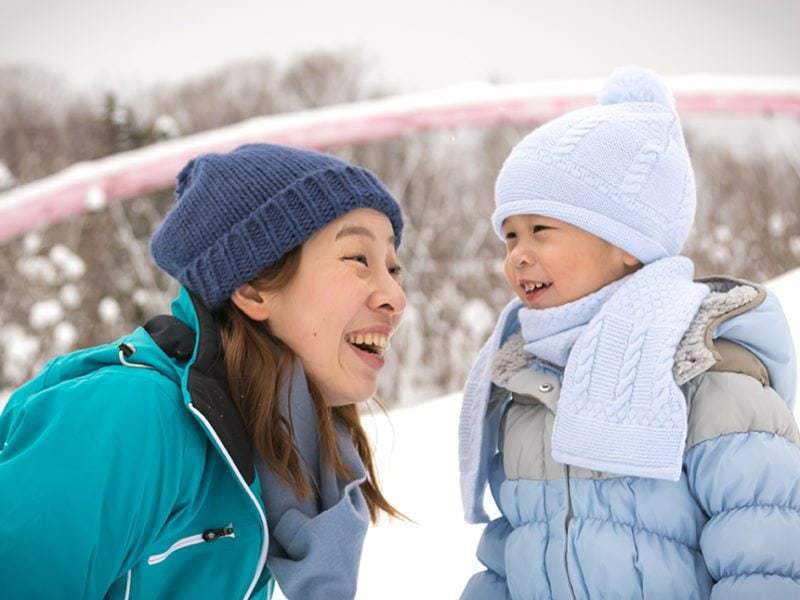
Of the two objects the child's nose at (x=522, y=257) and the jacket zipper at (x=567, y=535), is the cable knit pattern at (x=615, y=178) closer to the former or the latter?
the child's nose at (x=522, y=257)

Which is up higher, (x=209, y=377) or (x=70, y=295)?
(x=209, y=377)

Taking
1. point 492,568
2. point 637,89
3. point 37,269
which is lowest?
point 37,269

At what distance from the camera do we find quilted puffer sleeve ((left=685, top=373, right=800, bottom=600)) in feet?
4.63

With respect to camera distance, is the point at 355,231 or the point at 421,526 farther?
the point at 421,526

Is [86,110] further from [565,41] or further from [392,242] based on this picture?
[392,242]

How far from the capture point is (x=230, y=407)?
153 cm

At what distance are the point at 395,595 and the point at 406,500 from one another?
60cm

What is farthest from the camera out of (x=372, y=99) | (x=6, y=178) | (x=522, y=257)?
(x=372, y=99)

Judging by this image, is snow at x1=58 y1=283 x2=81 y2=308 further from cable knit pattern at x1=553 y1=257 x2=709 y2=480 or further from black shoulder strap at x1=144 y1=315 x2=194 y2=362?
cable knit pattern at x1=553 y1=257 x2=709 y2=480

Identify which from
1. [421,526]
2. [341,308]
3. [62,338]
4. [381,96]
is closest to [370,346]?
[341,308]

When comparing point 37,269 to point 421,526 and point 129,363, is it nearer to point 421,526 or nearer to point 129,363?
point 421,526

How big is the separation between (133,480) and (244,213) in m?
0.55

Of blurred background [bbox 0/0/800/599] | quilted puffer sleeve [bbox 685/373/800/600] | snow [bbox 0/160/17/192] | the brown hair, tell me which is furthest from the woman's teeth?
snow [bbox 0/160/17/192]

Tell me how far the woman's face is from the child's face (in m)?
0.28
